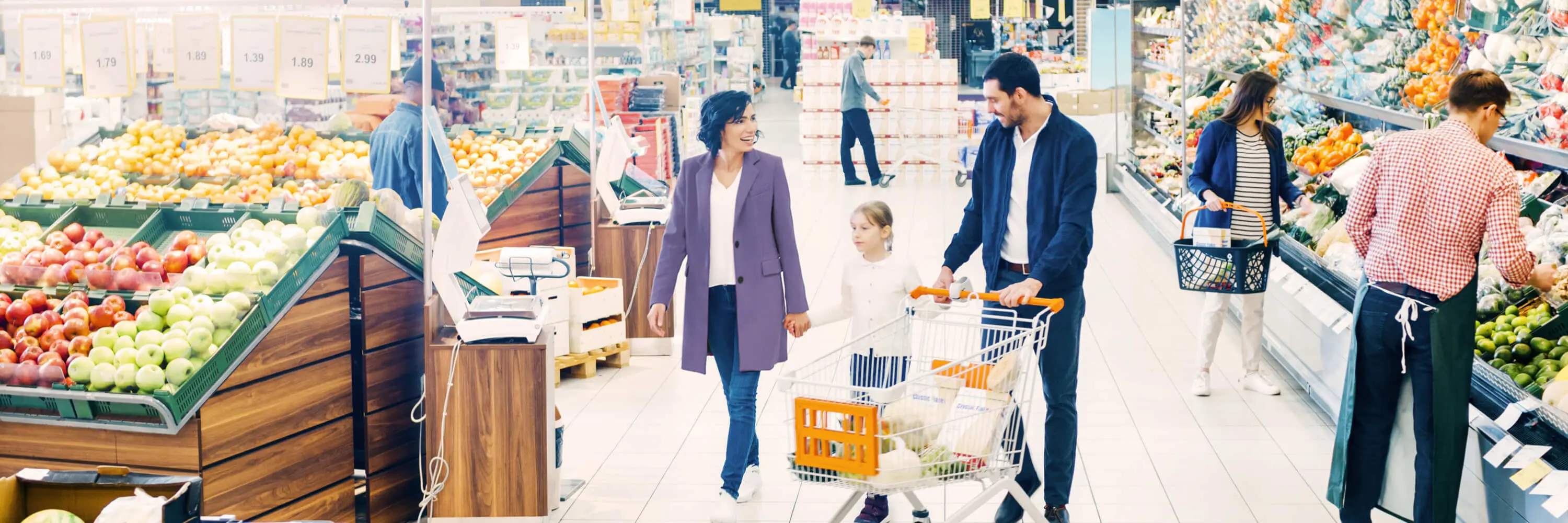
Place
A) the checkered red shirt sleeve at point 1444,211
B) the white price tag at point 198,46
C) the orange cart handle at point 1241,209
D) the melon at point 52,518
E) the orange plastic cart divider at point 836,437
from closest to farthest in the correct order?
the melon at point 52,518, the orange plastic cart divider at point 836,437, the checkered red shirt sleeve at point 1444,211, the white price tag at point 198,46, the orange cart handle at point 1241,209

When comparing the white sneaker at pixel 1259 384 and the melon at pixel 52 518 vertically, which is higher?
the melon at pixel 52 518

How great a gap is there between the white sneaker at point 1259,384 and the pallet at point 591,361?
282cm

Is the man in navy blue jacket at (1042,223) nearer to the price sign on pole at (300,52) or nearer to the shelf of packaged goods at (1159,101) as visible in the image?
the price sign on pole at (300,52)

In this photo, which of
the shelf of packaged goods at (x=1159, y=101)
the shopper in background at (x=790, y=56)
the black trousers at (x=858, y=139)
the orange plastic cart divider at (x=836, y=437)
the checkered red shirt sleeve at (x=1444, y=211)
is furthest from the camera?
the shopper in background at (x=790, y=56)

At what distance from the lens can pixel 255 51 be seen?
3.99 metres

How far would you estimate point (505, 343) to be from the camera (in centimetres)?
394

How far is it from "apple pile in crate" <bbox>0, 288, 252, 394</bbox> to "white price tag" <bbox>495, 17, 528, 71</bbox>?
10.1ft

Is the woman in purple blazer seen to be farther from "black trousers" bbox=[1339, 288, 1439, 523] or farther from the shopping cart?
"black trousers" bbox=[1339, 288, 1439, 523]

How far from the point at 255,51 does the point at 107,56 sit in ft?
2.80

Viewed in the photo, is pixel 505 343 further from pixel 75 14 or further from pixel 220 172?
pixel 75 14

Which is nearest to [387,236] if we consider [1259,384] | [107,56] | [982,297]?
[107,56]

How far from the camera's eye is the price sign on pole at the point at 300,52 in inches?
158

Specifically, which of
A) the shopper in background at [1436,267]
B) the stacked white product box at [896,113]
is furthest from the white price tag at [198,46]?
the stacked white product box at [896,113]

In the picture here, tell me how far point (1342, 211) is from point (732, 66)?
1710cm
